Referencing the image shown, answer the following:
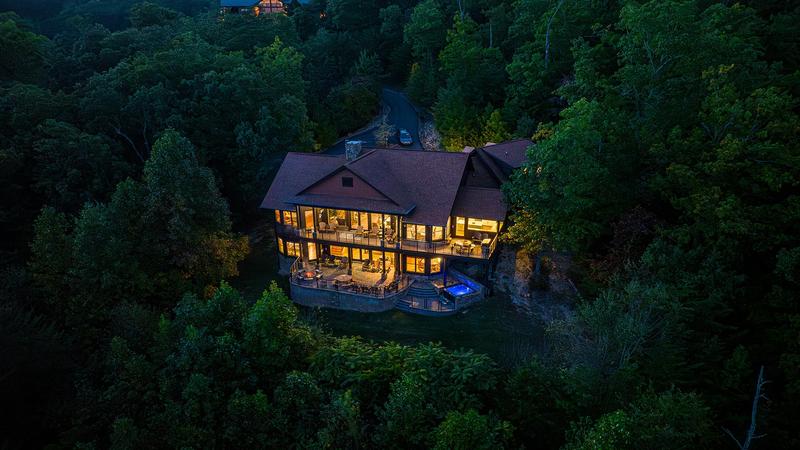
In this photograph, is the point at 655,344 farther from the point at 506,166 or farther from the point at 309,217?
the point at 309,217

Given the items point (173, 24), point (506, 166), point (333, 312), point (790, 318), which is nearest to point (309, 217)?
point (333, 312)

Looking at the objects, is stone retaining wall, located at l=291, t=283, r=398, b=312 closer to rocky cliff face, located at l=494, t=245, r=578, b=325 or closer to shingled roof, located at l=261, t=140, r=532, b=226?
shingled roof, located at l=261, t=140, r=532, b=226

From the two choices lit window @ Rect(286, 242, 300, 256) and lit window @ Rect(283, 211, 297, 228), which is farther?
lit window @ Rect(286, 242, 300, 256)

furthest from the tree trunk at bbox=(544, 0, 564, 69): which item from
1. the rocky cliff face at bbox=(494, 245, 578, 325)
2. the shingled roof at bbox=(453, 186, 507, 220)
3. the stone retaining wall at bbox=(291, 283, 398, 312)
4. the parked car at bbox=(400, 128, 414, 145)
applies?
the stone retaining wall at bbox=(291, 283, 398, 312)

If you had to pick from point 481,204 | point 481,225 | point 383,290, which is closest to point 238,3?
point 481,204

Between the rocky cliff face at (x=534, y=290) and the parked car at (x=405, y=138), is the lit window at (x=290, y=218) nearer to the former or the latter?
the rocky cliff face at (x=534, y=290)
